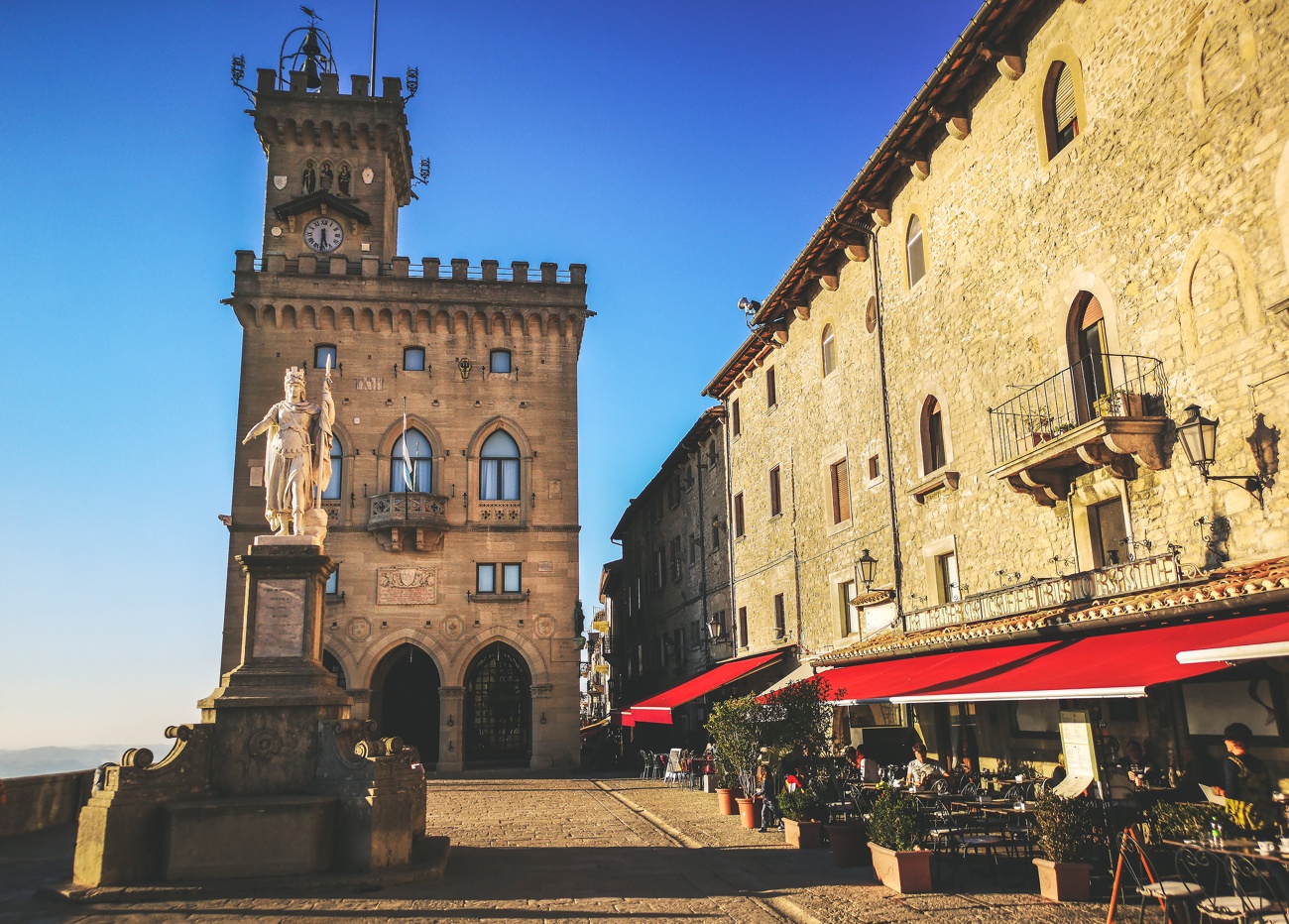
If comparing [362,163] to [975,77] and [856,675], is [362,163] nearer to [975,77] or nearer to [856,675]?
[975,77]

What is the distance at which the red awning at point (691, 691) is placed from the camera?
70.1ft

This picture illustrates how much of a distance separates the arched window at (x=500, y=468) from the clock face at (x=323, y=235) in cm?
901

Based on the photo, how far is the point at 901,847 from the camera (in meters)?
9.61

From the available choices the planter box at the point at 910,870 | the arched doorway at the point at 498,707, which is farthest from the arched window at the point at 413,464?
the planter box at the point at 910,870

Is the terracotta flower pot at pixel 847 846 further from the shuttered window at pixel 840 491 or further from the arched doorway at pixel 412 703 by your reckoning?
the arched doorway at pixel 412 703

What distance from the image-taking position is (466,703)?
31219mm

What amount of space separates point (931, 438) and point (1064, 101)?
20.4 feet

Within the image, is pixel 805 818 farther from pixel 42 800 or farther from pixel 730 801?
pixel 42 800

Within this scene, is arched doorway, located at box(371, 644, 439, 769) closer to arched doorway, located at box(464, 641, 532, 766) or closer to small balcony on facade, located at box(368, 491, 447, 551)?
arched doorway, located at box(464, 641, 532, 766)

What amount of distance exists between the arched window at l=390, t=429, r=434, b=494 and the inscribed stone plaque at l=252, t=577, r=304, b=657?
19.0 m

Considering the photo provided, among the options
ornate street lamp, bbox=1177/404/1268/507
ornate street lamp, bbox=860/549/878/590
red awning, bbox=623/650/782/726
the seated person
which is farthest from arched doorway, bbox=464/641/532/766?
ornate street lamp, bbox=1177/404/1268/507

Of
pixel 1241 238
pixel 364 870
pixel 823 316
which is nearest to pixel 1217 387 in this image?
pixel 1241 238

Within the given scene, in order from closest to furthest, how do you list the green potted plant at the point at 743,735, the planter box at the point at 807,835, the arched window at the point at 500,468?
the planter box at the point at 807,835 → the green potted plant at the point at 743,735 → the arched window at the point at 500,468

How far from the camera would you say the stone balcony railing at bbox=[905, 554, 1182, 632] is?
38.4 ft
